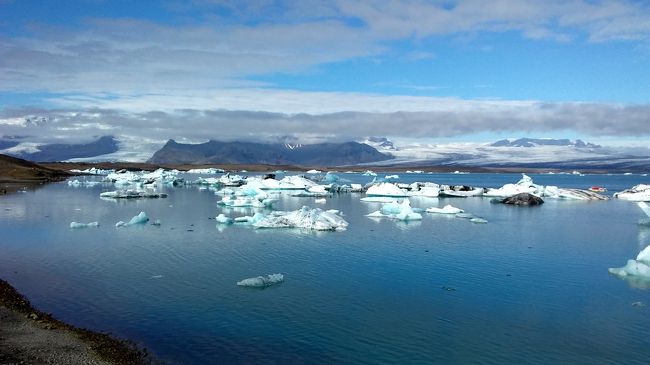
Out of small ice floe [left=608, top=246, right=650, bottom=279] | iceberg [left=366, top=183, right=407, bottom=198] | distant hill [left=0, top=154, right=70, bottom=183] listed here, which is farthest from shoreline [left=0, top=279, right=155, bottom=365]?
distant hill [left=0, top=154, right=70, bottom=183]

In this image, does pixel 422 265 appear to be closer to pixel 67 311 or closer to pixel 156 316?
pixel 156 316

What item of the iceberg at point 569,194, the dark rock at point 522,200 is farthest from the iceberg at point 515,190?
the dark rock at point 522,200

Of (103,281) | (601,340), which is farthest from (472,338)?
(103,281)

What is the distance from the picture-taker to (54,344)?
879 centimetres

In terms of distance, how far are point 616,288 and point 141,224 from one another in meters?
18.6

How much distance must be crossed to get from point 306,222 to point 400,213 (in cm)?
641

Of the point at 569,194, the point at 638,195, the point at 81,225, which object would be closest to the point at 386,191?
the point at 569,194

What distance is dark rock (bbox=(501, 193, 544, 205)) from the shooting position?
37859mm

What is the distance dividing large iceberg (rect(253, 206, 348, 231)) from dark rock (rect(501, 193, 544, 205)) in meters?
18.8

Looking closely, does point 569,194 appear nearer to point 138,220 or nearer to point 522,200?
point 522,200

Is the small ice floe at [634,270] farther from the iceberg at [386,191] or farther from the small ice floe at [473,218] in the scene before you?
the iceberg at [386,191]

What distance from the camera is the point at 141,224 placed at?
2445cm

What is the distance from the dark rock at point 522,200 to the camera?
37.9 meters

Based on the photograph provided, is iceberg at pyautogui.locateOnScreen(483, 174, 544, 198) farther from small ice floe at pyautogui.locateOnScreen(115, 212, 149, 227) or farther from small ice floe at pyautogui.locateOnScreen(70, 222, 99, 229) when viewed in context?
small ice floe at pyautogui.locateOnScreen(70, 222, 99, 229)
